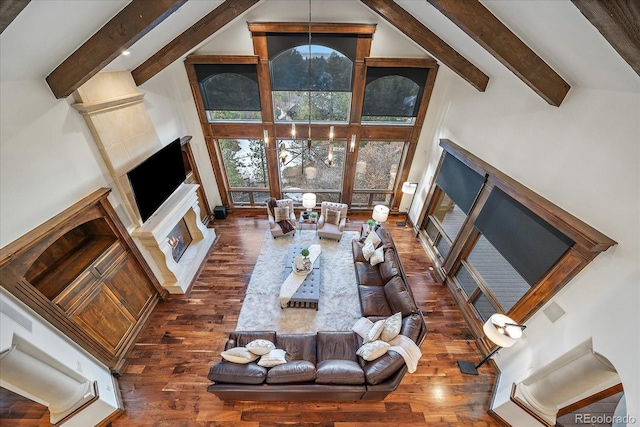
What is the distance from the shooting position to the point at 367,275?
4.79 meters

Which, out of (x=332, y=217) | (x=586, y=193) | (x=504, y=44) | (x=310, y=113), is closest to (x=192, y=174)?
(x=310, y=113)

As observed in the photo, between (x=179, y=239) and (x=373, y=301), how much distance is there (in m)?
4.18

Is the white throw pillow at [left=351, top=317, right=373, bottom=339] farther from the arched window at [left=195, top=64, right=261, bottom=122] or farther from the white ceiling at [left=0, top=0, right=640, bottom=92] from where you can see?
the arched window at [left=195, top=64, right=261, bottom=122]

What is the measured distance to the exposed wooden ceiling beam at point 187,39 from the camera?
154 inches

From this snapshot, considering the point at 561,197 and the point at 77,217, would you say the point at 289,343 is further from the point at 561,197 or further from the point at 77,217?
the point at 561,197

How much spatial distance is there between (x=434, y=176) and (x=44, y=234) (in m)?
6.53

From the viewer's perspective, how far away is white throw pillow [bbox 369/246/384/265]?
4840 mm

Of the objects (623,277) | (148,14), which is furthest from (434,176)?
(148,14)

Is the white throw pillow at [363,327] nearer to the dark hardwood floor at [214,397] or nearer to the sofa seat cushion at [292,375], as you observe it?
the dark hardwood floor at [214,397]

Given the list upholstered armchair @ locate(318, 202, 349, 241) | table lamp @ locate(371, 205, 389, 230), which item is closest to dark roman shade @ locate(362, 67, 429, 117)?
table lamp @ locate(371, 205, 389, 230)

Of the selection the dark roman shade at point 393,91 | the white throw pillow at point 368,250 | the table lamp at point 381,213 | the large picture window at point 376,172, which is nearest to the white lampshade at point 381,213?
the table lamp at point 381,213

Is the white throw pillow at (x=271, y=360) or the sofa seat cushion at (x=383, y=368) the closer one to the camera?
the sofa seat cushion at (x=383, y=368)

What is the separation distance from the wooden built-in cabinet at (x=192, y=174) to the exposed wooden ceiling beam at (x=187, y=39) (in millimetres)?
1577

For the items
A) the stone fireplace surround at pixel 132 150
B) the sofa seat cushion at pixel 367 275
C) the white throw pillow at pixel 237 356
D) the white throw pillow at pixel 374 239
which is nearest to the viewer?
the white throw pillow at pixel 237 356
